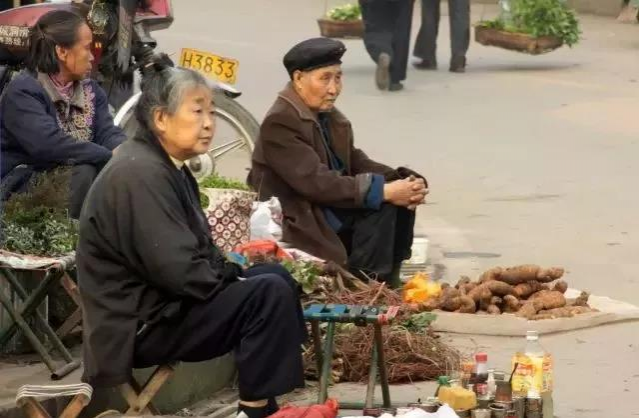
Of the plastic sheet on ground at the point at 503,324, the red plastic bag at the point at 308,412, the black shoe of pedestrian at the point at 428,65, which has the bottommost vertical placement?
the black shoe of pedestrian at the point at 428,65

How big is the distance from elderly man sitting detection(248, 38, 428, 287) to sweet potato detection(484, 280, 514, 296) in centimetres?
39

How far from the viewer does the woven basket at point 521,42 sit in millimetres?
16281

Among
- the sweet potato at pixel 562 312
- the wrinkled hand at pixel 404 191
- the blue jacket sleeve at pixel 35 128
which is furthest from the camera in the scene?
the sweet potato at pixel 562 312

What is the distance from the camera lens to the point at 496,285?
23.5 feet

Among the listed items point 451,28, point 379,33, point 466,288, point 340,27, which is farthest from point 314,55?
point 340,27

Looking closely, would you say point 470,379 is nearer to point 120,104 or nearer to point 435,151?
point 120,104

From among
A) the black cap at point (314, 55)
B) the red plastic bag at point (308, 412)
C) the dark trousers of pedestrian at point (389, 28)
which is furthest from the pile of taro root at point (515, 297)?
the dark trousers of pedestrian at point (389, 28)

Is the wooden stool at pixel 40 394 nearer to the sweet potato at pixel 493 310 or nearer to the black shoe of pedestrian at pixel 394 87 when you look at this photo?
the sweet potato at pixel 493 310

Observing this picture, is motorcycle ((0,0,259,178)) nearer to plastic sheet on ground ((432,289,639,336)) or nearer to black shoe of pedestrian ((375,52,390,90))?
plastic sheet on ground ((432,289,639,336))

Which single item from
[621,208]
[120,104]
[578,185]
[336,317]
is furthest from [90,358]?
[578,185]

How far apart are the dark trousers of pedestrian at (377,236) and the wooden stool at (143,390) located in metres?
2.10

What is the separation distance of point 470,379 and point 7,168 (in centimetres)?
245

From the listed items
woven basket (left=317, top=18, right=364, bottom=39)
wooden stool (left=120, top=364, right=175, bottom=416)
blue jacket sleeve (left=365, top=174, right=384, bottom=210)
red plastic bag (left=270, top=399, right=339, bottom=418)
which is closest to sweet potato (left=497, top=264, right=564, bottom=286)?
blue jacket sleeve (left=365, top=174, right=384, bottom=210)

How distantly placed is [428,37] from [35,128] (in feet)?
33.3
